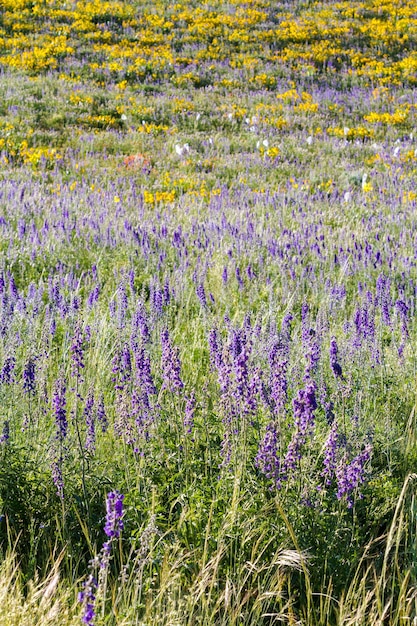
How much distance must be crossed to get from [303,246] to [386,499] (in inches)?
150

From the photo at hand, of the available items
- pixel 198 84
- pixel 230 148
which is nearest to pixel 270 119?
pixel 230 148

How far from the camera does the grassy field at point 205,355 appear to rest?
227 centimetres

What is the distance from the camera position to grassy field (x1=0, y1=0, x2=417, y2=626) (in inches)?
89.2

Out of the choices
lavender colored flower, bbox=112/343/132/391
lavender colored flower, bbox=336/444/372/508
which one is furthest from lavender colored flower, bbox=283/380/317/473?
lavender colored flower, bbox=112/343/132/391

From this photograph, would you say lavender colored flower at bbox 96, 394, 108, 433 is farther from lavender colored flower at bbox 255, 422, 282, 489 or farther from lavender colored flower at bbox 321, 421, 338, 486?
lavender colored flower at bbox 321, 421, 338, 486

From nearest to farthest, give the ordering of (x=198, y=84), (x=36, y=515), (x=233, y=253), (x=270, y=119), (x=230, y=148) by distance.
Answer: (x=36, y=515)
(x=233, y=253)
(x=230, y=148)
(x=270, y=119)
(x=198, y=84)

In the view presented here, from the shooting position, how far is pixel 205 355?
13.1ft

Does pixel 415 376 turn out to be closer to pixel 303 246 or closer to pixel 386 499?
pixel 386 499

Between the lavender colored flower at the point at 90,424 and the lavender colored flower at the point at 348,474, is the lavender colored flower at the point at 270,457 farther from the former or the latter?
the lavender colored flower at the point at 90,424

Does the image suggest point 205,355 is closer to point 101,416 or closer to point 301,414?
point 101,416

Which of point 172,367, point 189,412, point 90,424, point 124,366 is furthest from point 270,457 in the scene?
point 124,366

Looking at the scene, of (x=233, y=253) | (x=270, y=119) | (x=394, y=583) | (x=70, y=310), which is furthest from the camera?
(x=270, y=119)

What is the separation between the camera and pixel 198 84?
1747 centimetres

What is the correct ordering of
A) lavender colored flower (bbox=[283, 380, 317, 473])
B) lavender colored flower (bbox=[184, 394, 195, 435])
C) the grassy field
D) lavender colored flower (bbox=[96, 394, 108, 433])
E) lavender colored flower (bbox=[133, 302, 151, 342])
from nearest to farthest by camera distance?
1. lavender colored flower (bbox=[283, 380, 317, 473])
2. the grassy field
3. lavender colored flower (bbox=[184, 394, 195, 435])
4. lavender colored flower (bbox=[96, 394, 108, 433])
5. lavender colored flower (bbox=[133, 302, 151, 342])
